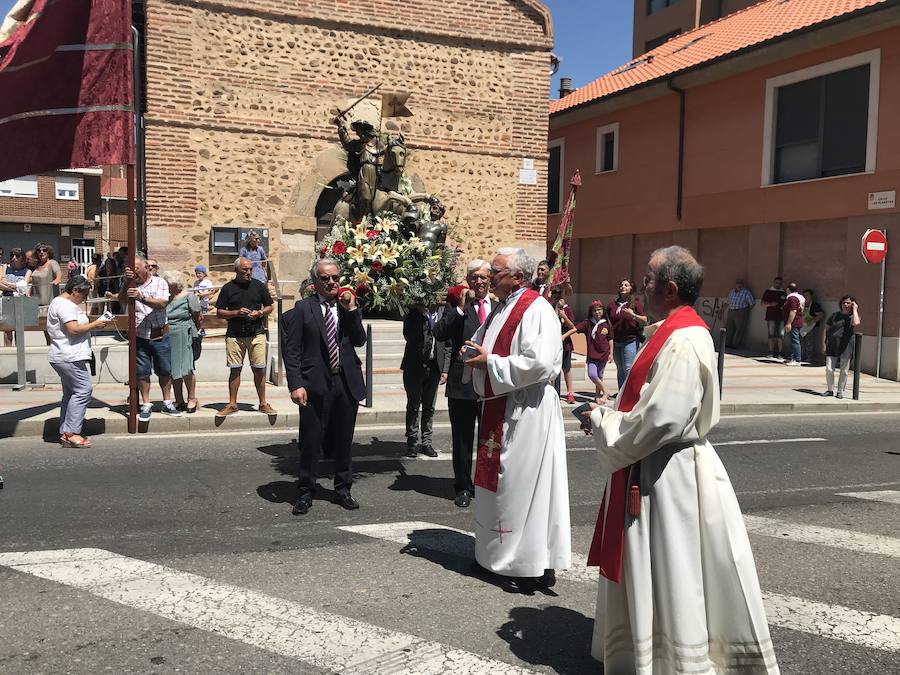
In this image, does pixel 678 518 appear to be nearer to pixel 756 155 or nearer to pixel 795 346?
pixel 795 346

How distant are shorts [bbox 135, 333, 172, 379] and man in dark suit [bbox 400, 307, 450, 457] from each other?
328 cm

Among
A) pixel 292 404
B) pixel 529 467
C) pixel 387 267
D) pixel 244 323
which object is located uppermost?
pixel 387 267

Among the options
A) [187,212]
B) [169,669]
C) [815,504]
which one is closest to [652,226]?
[187,212]

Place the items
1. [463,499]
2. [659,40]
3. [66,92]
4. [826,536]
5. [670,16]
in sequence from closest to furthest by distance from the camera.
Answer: [826,536]
[463,499]
[66,92]
[670,16]
[659,40]

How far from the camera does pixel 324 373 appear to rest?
20.2ft

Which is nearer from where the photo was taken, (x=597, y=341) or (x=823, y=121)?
(x=597, y=341)

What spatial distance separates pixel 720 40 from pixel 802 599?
2117 cm

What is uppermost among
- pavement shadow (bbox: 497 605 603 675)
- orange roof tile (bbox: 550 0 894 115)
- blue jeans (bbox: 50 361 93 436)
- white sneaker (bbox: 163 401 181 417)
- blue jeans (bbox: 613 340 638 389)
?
orange roof tile (bbox: 550 0 894 115)

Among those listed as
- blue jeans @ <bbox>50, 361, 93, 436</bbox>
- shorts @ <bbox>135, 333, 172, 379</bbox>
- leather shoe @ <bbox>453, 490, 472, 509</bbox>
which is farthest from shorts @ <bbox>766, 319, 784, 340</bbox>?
blue jeans @ <bbox>50, 361, 93, 436</bbox>

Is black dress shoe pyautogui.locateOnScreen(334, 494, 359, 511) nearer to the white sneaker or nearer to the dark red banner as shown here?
the white sneaker

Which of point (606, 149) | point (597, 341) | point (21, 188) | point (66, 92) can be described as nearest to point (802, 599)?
point (597, 341)

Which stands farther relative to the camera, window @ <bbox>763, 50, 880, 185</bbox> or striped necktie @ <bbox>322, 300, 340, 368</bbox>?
window @ <bbox>763, 50, 880, 185</bbox>

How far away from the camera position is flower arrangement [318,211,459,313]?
6477 millimetres

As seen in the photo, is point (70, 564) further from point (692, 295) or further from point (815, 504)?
point (815, 504)
